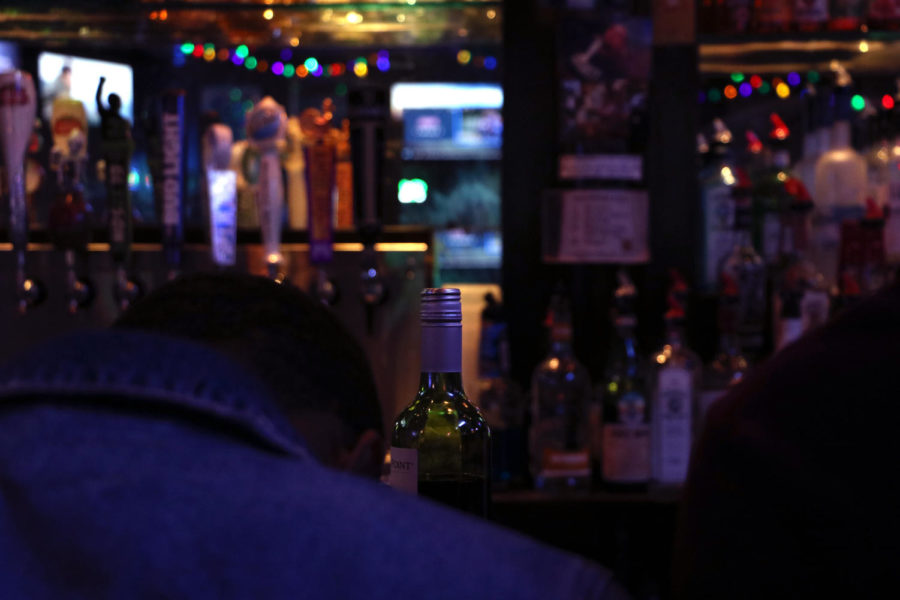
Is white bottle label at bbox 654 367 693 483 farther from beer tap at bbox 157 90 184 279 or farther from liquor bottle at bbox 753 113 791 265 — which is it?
beer tap at bbox 157 90 184 279

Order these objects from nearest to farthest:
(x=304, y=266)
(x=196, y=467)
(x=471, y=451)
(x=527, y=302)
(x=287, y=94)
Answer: (x=196, y=467)
(x=471, y=451)
(x=304, y=266)
(x=527, y=302)
(x=287, y=94)

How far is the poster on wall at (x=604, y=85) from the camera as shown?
6.81 ft

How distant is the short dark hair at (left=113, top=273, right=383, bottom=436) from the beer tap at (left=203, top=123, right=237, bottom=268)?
4.11 feet

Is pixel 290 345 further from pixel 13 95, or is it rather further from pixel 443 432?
pixel 13 95

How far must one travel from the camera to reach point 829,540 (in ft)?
1.75

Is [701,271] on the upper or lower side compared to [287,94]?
lower

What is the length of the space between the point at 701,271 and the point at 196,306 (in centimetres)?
176

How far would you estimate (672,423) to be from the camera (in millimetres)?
1862

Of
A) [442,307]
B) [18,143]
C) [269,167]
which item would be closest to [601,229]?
[269,167]

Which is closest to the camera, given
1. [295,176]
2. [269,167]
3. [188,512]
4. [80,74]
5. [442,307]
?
[188,512]

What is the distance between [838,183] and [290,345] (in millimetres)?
1807

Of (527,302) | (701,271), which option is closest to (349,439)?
(527,302)

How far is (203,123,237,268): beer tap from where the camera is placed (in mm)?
1811

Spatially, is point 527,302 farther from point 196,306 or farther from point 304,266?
point 196,306
